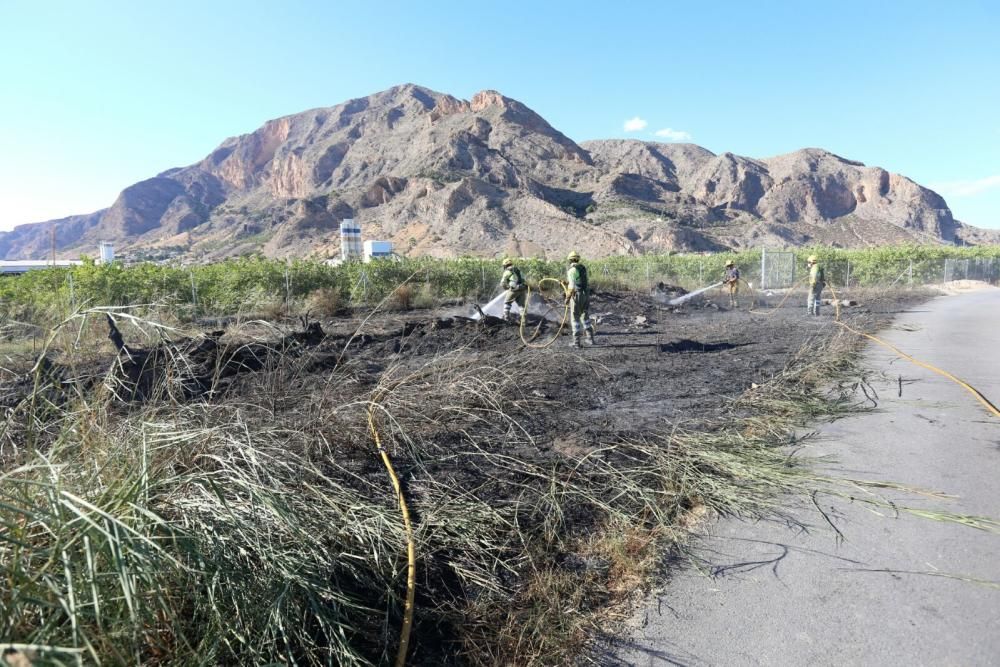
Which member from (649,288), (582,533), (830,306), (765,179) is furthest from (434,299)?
(765,179)

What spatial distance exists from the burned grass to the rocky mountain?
72.4 meters

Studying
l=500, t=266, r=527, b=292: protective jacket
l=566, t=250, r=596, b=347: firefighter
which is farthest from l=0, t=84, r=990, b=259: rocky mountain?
l=566, t=250, r=596, b=347: firefighter

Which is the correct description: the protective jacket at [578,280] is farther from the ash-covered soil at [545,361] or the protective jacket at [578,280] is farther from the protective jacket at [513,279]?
the protective jacket at [513,279]

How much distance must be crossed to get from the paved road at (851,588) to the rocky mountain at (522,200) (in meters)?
73.2

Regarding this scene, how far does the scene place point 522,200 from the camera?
9206 cm

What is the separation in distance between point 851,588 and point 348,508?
2736mm

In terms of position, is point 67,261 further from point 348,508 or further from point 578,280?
point 348,508

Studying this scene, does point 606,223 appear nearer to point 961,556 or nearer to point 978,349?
point 978,349

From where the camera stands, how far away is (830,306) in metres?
21.0

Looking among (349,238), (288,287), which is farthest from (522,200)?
(288,287)

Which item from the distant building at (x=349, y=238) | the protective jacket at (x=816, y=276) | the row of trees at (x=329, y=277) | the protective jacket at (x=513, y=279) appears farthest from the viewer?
the distant building at (x=349, y=238)

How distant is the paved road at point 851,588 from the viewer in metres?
2.45

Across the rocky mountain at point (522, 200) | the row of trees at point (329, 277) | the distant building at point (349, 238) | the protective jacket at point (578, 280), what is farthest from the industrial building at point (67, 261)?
the rocky mountain at point (522, 200)

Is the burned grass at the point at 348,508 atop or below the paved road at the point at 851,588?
atop
